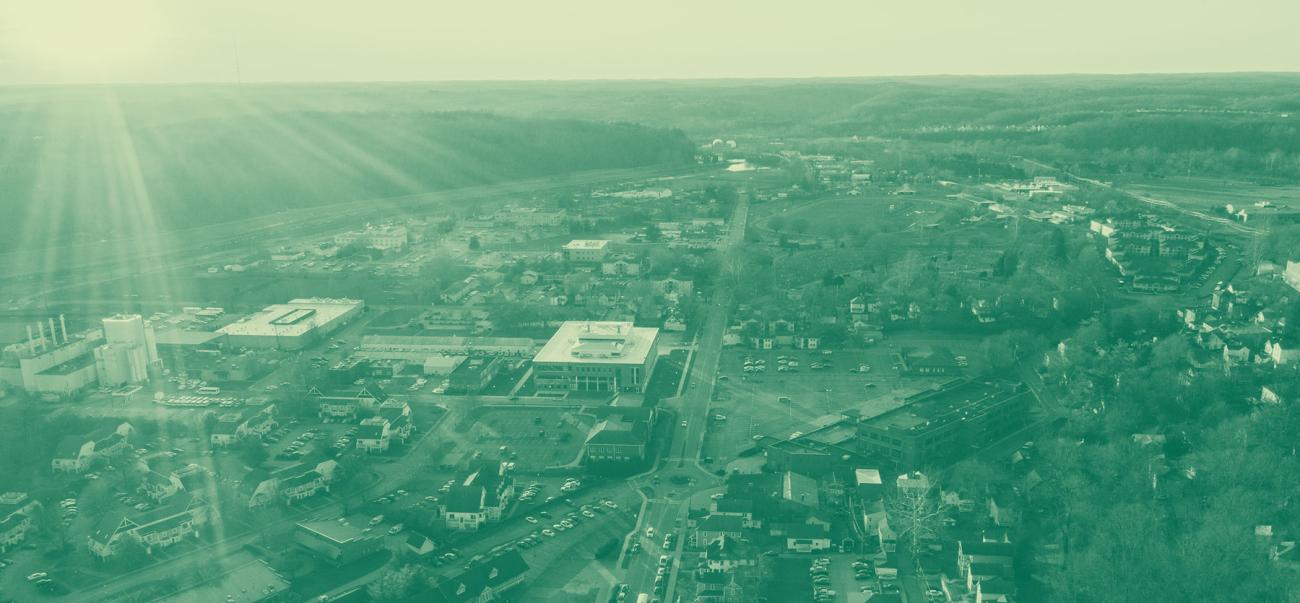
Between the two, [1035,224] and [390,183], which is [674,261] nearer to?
[1035,224]

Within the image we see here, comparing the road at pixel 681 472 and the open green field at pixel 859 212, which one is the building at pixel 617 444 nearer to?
the road at pixel 681 472

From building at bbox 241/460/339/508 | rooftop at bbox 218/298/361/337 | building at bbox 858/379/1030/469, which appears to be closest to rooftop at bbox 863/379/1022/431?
building at bbox 858/379/1030/469

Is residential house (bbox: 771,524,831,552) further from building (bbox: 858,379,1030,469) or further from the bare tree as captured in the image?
building (bbox: 858,379,1030,469)

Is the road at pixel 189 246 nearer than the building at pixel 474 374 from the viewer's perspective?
No

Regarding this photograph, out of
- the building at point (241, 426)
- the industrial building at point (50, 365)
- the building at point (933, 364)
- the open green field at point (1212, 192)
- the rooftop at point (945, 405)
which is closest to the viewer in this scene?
the rooftop at point (945, 405)

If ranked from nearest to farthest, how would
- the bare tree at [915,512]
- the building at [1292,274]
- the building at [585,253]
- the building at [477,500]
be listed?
the bare tree at [915,512], the building at [477,500], the building at [1292,274], the building at [585,253]

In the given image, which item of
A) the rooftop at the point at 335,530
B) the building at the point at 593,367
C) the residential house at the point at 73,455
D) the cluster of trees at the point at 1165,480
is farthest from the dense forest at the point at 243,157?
the cluster of trees at the point at 1165,480

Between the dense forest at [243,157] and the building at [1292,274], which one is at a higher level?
the dense forest at [243,157]

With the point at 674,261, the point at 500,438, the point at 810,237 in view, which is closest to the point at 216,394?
the point at 500,438
